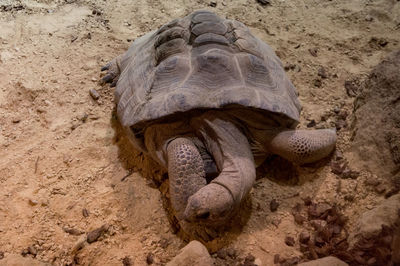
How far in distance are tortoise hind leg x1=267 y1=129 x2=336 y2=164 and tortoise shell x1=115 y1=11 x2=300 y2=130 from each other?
0.14m

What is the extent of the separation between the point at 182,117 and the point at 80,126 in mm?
1285

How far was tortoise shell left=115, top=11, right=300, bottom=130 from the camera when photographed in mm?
2432

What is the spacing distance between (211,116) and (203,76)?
0.32 m

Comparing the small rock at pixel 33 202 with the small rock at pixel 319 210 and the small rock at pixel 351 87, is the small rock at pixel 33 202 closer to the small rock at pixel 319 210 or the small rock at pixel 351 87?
the small rock at pixel 319 210

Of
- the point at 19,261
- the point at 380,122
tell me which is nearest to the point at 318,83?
the point at 380,122

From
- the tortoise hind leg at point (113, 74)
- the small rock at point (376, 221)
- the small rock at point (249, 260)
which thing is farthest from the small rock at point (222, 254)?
the tortoise hind leg at point (113, 74)

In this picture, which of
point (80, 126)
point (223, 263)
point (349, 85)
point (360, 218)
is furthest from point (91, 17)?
point (360, 218)

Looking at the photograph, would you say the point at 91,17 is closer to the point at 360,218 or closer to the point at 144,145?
the point at 144,145

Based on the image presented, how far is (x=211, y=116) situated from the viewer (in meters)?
2.49

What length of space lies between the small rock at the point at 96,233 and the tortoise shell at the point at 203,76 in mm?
800

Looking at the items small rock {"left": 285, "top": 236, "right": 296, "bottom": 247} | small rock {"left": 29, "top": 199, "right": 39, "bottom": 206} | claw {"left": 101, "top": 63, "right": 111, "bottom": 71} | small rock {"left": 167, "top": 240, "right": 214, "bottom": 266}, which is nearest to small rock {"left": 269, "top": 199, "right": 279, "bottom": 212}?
small rock {"left": 285, "top": 236, "right": 296, "bottom": 247}

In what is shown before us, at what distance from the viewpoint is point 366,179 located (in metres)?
2.57

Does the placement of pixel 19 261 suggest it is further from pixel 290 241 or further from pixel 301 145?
pixel 301 145

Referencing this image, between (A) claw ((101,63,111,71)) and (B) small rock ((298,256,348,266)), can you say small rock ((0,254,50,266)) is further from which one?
(A) claw ((101,63,111,71))
